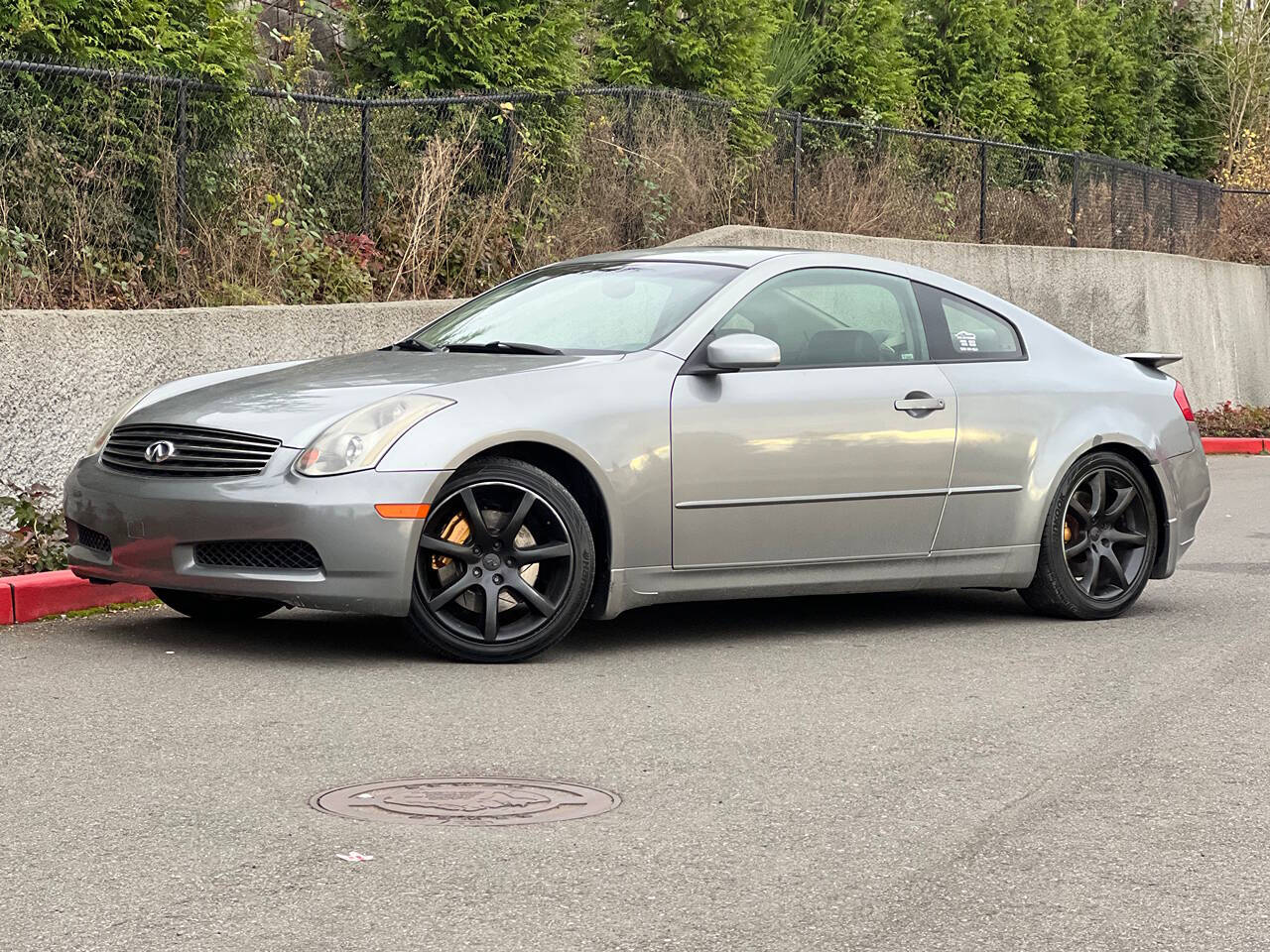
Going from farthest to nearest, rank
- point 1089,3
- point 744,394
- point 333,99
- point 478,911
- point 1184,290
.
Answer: point 1089,3 < point 1184,290 < point 333,99 < point 744,394 < point 478,911

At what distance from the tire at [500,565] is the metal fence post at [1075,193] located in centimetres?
1858

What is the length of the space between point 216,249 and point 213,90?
1029 millimetres

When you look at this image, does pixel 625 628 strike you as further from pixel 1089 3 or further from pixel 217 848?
pixel 1089 3

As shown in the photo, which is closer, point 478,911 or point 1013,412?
point 478,911

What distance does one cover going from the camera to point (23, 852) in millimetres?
4746

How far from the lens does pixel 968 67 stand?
27078mm

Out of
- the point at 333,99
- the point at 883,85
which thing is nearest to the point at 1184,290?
the point at 883,85

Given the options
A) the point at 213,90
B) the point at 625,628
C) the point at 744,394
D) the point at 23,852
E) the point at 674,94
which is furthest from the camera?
the point at 674,94

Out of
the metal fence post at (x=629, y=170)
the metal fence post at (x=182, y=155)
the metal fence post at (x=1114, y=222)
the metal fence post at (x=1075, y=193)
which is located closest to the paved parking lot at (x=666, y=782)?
the metal fence post at (x=182, y=155)

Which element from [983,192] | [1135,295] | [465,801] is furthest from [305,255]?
[1135,295]

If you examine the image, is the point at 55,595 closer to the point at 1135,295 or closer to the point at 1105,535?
the point at 1105,535

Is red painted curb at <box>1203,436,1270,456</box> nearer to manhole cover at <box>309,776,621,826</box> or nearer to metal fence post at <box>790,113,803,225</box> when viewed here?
metal fence post at <box>790,113,803,225</box>

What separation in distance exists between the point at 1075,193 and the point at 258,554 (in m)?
19.6

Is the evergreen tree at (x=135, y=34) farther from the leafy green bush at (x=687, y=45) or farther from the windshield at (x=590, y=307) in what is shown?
the leafy green bush at (x=687, y=45)
